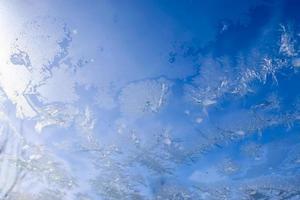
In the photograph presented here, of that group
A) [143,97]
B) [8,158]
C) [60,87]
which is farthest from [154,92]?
[8,158]

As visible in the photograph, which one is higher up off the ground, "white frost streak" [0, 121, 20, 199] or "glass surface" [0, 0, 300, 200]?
"glass surface" [0, 0, 300, 200]

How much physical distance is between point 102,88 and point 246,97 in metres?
5.10

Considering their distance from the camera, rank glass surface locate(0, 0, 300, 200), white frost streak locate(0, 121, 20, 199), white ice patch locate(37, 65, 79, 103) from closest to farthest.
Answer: glass surface locate(0, 0, 300, 200) < white ice patch locate(37, 65, 79, 103) < white frost streak locate(0, 121, 20, 199)

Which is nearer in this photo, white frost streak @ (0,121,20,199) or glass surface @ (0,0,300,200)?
glass surface @ (0,0,300,200)

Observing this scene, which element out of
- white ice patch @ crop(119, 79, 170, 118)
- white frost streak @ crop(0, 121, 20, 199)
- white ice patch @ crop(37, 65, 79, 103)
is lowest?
white frost streak @ crop(0, 121, 20, 199)

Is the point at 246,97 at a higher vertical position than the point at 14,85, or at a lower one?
higher

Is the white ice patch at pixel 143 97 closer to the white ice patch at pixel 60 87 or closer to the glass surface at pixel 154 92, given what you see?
the glass surface at pixel 154 92

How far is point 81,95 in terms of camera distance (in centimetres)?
1145

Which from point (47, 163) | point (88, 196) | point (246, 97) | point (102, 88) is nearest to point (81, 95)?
point (102, 88)

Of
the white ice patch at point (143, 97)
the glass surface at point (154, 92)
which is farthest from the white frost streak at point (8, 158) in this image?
the white ice patch at point (143, 97)

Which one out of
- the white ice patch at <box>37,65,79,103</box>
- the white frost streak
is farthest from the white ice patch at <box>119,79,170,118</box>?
the white frost streak

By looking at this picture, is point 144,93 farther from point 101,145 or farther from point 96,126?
point 101,145

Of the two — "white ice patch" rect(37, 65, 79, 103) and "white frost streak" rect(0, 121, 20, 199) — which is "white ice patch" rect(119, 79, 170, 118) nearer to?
"white ice patch" rect(37, 65, 79, 103)

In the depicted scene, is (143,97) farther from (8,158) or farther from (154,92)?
(8,158)
